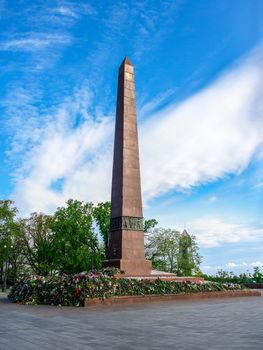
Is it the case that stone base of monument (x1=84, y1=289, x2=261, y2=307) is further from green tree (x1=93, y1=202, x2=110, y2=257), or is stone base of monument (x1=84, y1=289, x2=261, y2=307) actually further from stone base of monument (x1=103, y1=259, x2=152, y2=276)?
green tree (x1=93, y1=202, x2=110, y2=257)

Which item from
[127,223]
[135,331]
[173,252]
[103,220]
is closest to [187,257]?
[173,252]

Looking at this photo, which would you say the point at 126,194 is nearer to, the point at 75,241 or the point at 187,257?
the point at 75,241

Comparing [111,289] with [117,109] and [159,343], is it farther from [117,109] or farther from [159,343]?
Answer: [117,109]

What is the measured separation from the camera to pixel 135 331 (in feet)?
23.2

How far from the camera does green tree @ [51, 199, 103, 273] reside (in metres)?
37.1

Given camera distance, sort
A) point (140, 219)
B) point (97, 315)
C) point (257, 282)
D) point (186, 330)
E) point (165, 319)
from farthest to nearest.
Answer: point (257, 282)
point (140, 219)
point (97, 315)
point (165, 319)
point (186, 330)

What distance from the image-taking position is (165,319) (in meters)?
8.80

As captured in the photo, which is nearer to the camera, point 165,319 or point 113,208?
point 165,319

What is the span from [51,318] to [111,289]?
14.2 feet

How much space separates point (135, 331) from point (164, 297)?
7.52m

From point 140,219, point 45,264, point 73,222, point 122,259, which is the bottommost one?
point 122,259

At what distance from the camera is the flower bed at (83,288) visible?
1281cm

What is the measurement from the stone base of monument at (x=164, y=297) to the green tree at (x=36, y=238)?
1165 inches

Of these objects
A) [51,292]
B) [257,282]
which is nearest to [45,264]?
[257,282]
